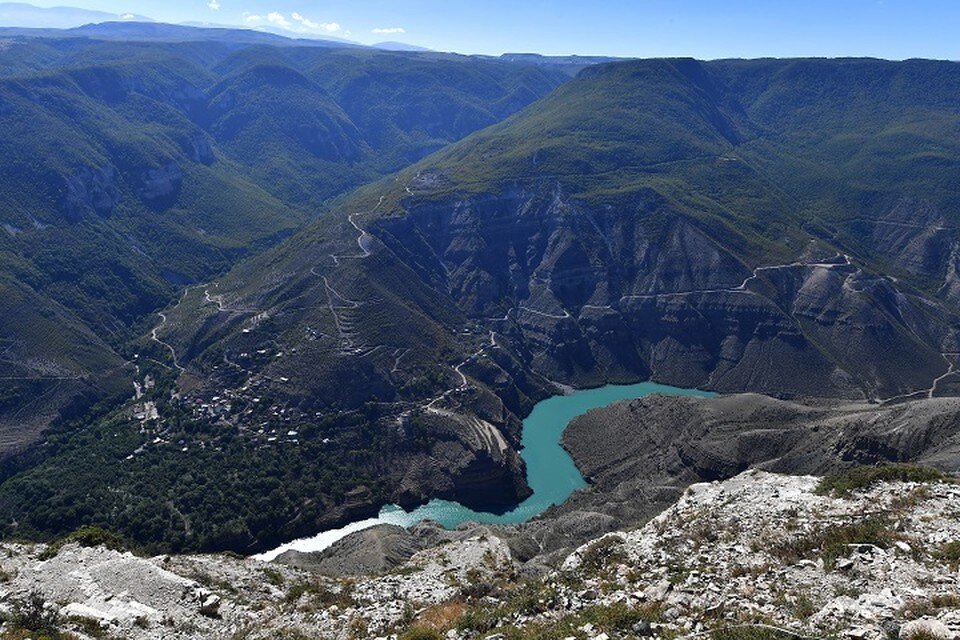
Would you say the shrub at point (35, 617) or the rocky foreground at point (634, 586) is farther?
the shrub at point (35, 617)

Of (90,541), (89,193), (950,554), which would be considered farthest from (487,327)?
(89,193)

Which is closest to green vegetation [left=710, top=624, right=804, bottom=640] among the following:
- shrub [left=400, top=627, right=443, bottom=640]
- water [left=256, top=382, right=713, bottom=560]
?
shrub [left=400, top=627, right=443, bottom=640]

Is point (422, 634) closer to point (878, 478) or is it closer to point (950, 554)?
point (950, 554)

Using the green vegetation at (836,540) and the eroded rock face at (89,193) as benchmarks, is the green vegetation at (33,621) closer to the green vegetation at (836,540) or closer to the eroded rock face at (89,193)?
the green vegetation at (836,540)

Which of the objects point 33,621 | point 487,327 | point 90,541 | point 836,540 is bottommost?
point 487,327

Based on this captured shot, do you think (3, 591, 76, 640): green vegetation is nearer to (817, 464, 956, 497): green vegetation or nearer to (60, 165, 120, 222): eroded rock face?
(817, 464, 956, 497): green vegetation

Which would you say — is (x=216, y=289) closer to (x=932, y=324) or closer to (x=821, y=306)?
(x=821, y=306)

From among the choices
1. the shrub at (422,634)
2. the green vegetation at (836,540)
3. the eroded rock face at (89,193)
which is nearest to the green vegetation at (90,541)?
the shrub at (422,634)
